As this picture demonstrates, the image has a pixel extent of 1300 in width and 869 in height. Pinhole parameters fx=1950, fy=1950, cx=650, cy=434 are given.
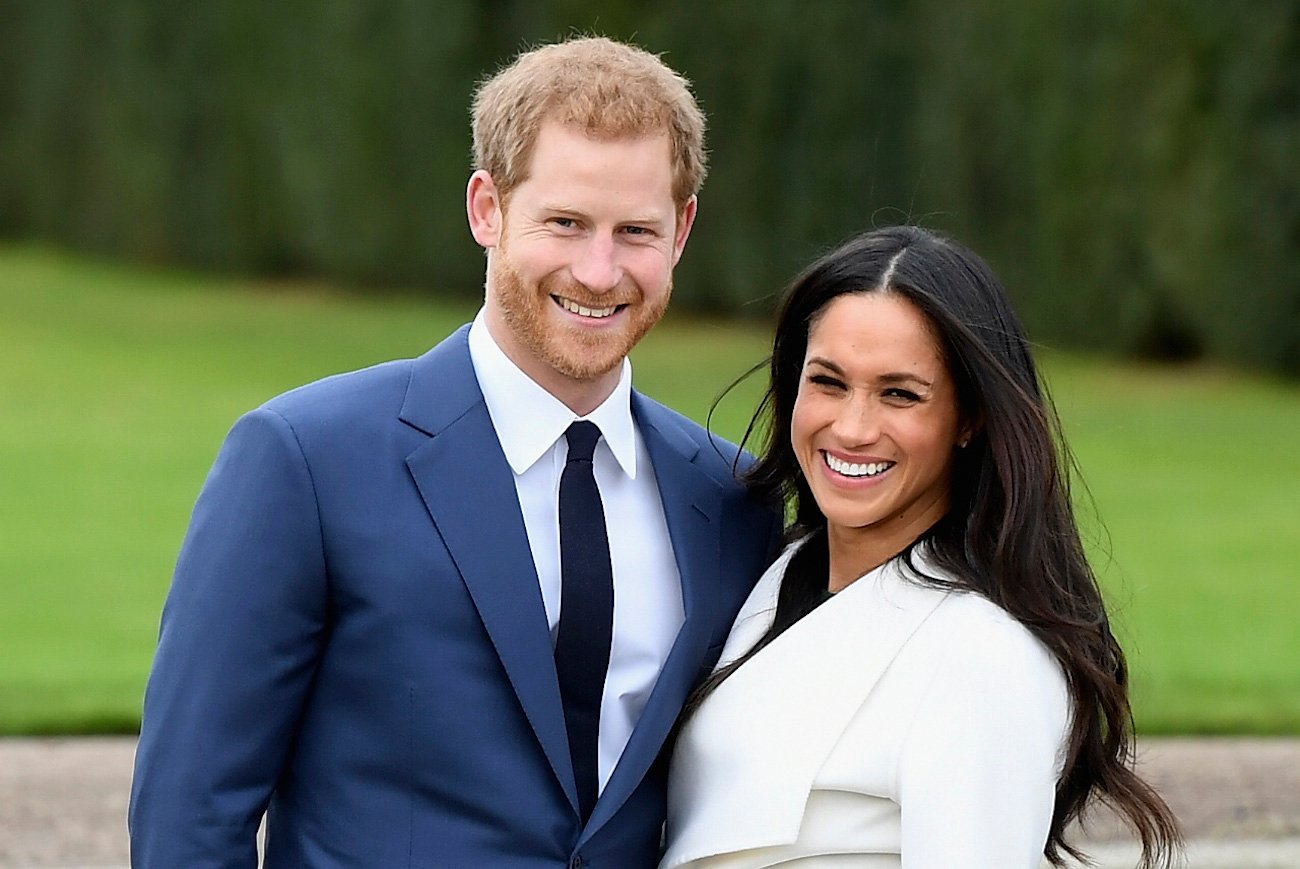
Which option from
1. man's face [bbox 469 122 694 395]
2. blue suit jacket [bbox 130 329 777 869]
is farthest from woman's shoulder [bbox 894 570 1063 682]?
man's face [bbox 469 122 694 395]

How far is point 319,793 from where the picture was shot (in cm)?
264

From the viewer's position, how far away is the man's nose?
2.67 metres

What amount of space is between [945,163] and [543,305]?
12.5 meters

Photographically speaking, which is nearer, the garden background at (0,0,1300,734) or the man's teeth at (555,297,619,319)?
the man's teeth at (555,297,619,319)

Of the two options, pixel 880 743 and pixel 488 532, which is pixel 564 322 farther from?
pixel 880 743

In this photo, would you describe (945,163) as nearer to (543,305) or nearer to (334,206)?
(334,206)

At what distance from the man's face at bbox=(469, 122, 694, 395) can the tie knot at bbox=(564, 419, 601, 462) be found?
0.18 feet

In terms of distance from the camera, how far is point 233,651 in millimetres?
2541

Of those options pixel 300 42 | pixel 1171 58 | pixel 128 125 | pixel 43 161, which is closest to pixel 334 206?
pixel 300 42

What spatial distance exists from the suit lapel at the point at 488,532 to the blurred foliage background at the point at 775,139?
774 cm

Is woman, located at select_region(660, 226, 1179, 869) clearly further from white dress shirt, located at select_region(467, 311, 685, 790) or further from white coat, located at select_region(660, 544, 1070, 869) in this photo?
white dress shirt, located at select_region(467, 311, 685, 790)

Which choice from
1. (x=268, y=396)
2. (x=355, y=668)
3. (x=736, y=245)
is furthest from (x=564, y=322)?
(x=736, y=245)

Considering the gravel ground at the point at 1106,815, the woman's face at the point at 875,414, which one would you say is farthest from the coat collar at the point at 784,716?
the gravel ground at the point at 1106,815

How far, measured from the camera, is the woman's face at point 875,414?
2844 mm
